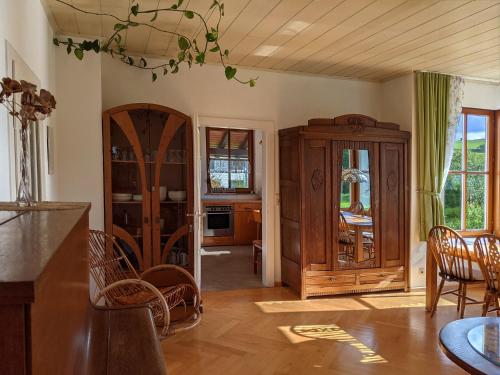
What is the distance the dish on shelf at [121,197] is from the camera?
3625 millimetres

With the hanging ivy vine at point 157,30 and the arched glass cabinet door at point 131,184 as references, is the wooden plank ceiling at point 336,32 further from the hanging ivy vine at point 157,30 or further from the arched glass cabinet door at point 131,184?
the arched glass cabinet door at point 131,184

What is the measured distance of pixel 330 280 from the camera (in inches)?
165

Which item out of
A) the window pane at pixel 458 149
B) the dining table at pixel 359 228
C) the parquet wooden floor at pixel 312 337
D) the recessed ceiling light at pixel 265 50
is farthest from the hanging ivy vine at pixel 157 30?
the window pane at pixel 458 149

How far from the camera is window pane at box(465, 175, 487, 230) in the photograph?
501 centimetres

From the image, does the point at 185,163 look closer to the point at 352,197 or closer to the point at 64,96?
the point at 64,96

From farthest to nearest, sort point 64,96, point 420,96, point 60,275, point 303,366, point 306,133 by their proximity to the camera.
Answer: point 420,96 < point 306,133 < point 64,96 < point 303,366 < point 60,275

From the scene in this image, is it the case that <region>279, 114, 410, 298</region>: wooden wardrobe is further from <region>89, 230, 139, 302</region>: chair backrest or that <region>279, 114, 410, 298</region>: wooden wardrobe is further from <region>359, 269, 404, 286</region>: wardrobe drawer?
<region>89, 230, 139, 302</region>: chair backrest

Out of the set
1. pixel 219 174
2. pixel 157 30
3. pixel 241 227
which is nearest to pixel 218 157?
pixel 219 174

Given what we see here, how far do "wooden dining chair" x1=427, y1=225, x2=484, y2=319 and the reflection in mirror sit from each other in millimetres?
784

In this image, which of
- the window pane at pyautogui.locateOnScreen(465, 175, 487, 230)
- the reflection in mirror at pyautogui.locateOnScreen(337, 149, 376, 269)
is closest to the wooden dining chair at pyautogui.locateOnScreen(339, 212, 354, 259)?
the reflection in mirror at pyautogui.locateOnScreen(337, 149, 376, 269)

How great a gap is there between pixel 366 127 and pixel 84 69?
294 centimetres

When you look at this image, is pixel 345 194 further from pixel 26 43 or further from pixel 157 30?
pixel 26 43

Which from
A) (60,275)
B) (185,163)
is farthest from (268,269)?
(60,275)

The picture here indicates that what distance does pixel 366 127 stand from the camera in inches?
166
